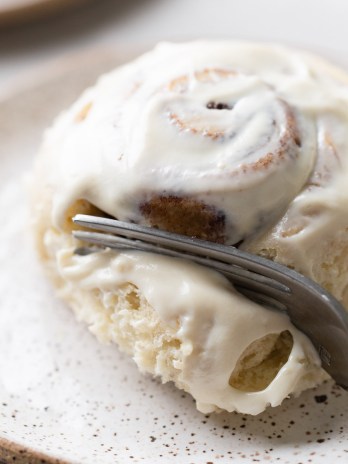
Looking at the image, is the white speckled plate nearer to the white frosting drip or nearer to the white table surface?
the white frosting drip

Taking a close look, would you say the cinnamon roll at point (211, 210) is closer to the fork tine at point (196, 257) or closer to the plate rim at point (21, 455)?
the fork tine at point (196, 257)

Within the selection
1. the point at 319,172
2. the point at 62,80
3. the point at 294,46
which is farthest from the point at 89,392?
the point at 294,46

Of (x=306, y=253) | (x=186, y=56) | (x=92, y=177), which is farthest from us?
(x=186, y=56)

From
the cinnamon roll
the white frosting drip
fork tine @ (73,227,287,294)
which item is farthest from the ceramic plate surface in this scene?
the white frosting drip

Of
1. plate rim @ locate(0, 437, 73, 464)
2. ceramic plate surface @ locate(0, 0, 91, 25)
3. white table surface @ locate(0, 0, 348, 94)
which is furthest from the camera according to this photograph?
white table surface @ locate(0, 0, 348, 94)

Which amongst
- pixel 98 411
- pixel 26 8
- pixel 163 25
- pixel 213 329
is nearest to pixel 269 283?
pixel 213 329

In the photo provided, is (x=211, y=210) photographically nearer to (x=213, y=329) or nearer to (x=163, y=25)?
(x=213, y=329)

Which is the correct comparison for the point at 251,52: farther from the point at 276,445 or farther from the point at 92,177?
the point at 276,445
